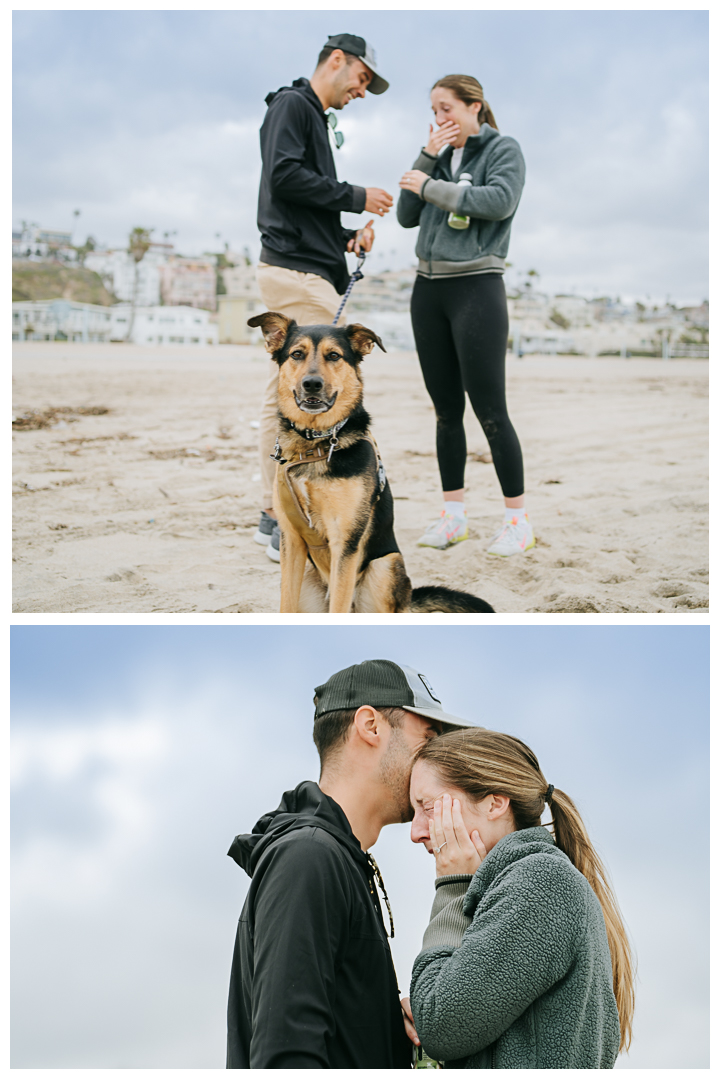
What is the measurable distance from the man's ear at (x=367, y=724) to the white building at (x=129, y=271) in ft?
89.6

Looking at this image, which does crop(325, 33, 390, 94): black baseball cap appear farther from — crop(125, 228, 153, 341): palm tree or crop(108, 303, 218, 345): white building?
crop(125, 228, 153, 341): palm tree

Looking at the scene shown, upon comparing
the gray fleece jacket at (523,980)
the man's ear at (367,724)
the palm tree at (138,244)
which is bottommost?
the gray fleece jacket at (523,980)

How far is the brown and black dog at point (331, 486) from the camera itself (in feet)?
11.3

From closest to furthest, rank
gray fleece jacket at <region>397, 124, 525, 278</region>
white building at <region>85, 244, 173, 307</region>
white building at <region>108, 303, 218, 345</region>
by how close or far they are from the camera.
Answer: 1. gray fleece jacket at <region>397, 124, 525, 278</region>
2. white building at <region>108, 303, 218, 345</region>
3. white building at <region>85, 244, 173, 307</region>

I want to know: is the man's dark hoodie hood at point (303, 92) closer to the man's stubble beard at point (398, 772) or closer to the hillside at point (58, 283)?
the man's stubble beard at point (398, 772)

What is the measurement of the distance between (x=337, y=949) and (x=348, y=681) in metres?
0.74

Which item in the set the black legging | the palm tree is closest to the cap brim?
the black legging

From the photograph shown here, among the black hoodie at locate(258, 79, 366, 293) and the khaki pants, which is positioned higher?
the black hoodie at locate(258, 79, 366, 293)

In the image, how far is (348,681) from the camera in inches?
86.8

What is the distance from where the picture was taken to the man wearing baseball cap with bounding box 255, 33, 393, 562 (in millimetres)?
3982

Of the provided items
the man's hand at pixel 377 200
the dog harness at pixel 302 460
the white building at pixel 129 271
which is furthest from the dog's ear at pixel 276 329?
the white building at pixel 129 271

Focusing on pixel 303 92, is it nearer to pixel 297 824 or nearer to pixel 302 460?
pixel 302 460

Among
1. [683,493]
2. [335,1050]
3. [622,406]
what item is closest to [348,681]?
[335,1050]

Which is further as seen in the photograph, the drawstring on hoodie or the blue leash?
the blue leash
